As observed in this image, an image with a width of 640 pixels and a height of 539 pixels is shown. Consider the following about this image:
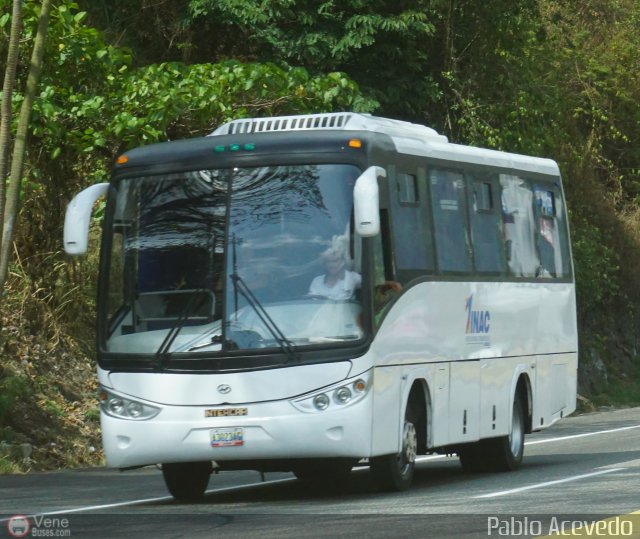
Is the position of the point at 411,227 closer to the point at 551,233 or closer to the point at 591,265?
the point at 551,233

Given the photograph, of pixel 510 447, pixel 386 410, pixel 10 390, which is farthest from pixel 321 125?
pixel 10 390

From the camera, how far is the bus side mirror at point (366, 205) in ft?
40.1

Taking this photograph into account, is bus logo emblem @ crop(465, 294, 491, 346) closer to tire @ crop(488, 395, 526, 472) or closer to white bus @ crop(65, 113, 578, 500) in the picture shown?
white bus @ crop(65, 113, 578, 500)

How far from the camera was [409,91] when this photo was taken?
92.1 feet

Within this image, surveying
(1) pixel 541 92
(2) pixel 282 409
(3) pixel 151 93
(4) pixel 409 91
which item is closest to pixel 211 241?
(2) pixel 282 409

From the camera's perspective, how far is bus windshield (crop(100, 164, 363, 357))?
12.6 m

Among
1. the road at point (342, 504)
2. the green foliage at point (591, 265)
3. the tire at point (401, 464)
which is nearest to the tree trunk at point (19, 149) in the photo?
the road at point (342, 504)

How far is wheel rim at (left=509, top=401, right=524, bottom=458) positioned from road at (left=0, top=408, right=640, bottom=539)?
0.30 metres

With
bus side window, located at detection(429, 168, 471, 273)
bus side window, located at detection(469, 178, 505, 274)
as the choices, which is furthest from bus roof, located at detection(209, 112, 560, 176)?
bus side window, located at detection(469, 178, 505, 274)

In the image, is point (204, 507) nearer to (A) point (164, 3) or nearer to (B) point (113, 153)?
(B) point (113, 153)

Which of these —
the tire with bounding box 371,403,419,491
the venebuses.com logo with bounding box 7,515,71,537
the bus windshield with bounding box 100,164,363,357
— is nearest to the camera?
the venebuses.com logo with bounding box 7,515,71,537

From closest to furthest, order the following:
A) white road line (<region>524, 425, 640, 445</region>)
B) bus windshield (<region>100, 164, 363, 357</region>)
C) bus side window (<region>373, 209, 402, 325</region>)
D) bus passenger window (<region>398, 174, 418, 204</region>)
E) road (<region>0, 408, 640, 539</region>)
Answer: road (<region>0, 408, 640, 539</region>) < bus windshield (<region>100, 164, 363, 357</region>) < bus side window (<region>373, 209, 402, 325</region>) < bus passenger window (<region>398, 174, 418, 204</region>) < white road line (<region>524, 425, 640, 445</region>)

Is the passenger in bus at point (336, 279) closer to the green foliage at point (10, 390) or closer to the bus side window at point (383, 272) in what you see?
the bus side window at point (383, 272)

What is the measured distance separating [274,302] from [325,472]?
392 cm
